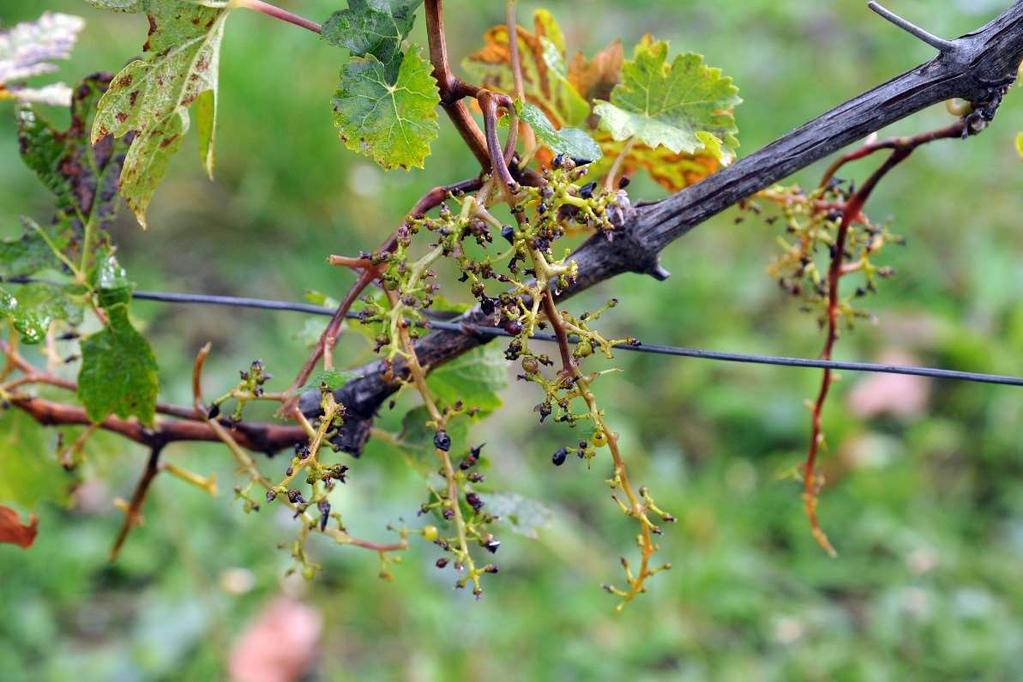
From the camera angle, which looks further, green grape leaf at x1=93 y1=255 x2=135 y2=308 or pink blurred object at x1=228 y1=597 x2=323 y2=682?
pink blurred object at x1=228 y1=597 x2=323 y2=682

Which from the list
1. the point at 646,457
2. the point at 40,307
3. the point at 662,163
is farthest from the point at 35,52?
the point at 646,457

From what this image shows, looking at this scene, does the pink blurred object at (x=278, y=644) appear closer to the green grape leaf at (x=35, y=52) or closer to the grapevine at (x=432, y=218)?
the grapevine at (x=432, y=218)

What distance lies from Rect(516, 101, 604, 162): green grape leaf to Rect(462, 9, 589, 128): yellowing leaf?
0.17m

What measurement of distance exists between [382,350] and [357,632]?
163cm

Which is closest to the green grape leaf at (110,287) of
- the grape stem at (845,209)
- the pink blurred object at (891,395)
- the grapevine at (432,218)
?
→ the grapevine at (432,218)

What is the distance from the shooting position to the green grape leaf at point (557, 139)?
73 cm

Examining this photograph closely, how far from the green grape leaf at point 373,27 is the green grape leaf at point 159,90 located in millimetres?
105

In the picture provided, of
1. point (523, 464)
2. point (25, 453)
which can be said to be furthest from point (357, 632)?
point (25, 453)

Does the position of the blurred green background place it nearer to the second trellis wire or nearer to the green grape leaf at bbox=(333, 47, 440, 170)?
the second trellis wire

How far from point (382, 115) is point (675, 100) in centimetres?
26

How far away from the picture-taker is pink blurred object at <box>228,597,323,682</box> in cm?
210

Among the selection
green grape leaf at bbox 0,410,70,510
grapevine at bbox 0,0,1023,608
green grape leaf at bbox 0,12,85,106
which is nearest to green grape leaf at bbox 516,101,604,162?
grapevine at bbox 0,0,1023,608

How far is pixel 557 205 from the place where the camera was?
70 centimetres

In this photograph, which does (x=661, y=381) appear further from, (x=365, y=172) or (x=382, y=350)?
(x=382, y=350)
